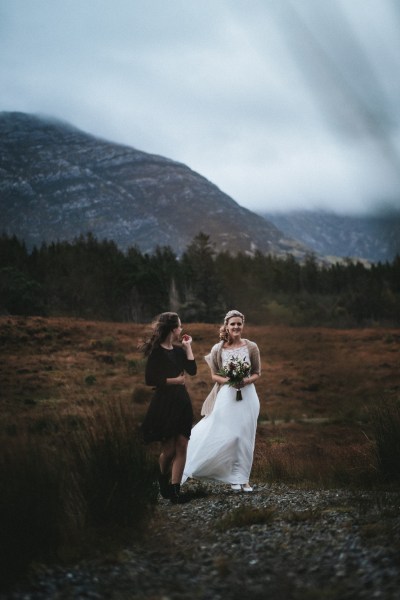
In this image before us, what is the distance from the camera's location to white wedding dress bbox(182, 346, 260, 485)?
781cm

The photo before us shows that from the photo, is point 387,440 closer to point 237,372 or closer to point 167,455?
point 237,372

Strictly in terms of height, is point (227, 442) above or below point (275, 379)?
above

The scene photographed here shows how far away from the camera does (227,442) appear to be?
7.82 meters

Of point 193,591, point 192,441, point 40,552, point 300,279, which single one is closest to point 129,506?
point 40,552

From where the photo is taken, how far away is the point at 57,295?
7156cm

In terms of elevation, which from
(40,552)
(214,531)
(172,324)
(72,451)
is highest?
(172,324)

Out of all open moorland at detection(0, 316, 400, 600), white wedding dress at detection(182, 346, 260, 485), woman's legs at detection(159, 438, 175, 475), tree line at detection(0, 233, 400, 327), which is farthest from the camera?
tree line at detection(0, 233, 400, 327)

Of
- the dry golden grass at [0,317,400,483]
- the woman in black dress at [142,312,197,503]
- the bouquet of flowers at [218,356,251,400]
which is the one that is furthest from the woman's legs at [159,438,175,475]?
the dry golden grass at [0,317,400,483]

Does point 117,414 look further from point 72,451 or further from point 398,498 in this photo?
point 398,498

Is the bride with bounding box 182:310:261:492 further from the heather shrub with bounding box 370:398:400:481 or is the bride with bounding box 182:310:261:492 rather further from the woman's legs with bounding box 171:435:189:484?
the heather shrub with bounding box 370:398:400:481

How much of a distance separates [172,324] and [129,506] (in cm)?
259

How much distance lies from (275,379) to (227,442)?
25.3 metres

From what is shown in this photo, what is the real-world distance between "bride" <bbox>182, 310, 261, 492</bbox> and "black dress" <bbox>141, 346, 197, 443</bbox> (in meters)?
1.10

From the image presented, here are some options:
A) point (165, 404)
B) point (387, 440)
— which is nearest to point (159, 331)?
point (165, 404)
